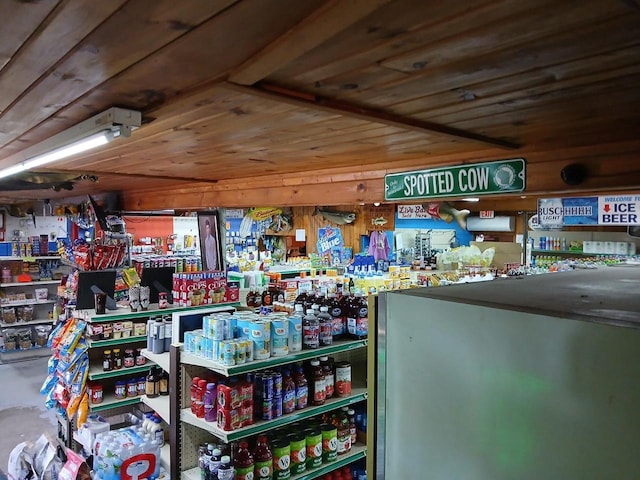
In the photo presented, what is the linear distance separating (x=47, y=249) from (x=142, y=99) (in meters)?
8.77

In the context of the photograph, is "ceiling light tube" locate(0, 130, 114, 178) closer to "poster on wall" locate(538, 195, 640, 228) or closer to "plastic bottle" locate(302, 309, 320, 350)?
"plastic bottle" locate(302, 309, 320, 350)

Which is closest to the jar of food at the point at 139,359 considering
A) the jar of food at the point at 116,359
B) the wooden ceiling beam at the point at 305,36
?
the jar of food at the point at 116,359

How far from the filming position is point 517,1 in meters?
1.07

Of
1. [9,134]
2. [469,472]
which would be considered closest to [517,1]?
[469,472]

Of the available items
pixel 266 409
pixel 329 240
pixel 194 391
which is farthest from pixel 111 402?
pixel 329 240

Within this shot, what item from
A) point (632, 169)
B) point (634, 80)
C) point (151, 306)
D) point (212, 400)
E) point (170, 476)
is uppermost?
point (634, 80)

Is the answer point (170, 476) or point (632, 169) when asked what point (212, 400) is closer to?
point (170, 476)

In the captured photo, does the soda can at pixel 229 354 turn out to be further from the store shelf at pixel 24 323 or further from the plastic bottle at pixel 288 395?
the store shelf at pixel 24 323

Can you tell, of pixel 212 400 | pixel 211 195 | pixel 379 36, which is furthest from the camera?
pixel 211 195

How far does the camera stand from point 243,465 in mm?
3258

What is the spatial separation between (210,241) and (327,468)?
3.51 m

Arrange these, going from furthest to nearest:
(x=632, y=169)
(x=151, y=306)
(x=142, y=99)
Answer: (x=151, y=306) → (x=632, y=169) → (x=142, y=99)

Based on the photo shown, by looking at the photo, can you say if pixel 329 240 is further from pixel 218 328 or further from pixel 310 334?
pixel 218 328

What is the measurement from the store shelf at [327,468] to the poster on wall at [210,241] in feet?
10.5
